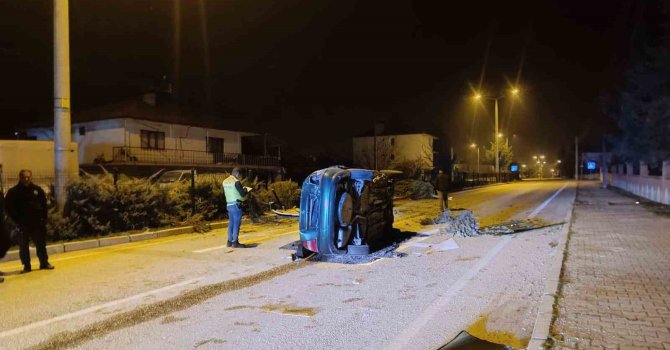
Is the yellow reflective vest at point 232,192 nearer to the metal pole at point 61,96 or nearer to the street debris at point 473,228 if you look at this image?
the metal pole at point 61,96

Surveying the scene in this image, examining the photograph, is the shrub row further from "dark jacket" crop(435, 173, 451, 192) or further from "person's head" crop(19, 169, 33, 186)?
"dark jacket" crop(435, 173, 451, 192)

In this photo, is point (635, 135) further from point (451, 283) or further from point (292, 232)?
point (451, 283)

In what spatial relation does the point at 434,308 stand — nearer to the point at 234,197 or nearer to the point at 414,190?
the point at 234,197

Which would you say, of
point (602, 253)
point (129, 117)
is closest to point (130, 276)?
point (602, 253)

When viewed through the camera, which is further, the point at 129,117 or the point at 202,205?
the point at 129,117

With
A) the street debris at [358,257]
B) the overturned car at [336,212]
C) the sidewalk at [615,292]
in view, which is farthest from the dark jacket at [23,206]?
the sidewalk at [615,292]

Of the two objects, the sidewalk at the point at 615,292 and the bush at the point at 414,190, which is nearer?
the sidewalk at the point at 615,292

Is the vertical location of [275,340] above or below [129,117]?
below

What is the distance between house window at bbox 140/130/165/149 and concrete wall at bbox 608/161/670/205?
2796 cm

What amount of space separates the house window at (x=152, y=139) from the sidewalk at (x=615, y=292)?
26.7m

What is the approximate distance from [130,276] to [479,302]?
538 centimetres

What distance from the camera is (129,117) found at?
29750 millimetres

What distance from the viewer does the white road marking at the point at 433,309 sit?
4.84 metres

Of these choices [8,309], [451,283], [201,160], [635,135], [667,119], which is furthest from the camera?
[201,160]
